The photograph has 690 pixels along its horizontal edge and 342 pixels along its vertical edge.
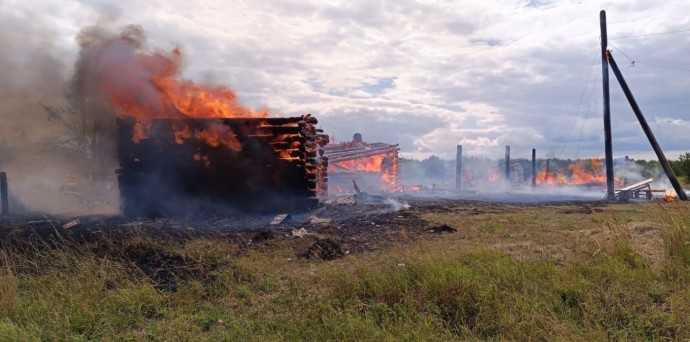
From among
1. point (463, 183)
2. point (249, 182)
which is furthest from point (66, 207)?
point (463, 183)

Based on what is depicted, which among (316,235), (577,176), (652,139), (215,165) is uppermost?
(652,139)

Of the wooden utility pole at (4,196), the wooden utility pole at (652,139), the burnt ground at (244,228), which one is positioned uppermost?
the wooden utility pole at (652,139)

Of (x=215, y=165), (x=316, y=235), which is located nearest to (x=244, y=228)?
(x=316, y=235)

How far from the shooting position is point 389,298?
542 centimetres

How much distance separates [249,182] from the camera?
623 inches

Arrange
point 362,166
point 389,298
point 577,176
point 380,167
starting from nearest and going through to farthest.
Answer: point 389,298 < point 362,166 < point 380,167 < point 577,176

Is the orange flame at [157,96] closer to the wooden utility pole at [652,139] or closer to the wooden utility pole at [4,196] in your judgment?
the wooden utility pole at [4,196]

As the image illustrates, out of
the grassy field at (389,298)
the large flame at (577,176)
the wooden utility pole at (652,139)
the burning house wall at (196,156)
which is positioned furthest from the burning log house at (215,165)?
the large flame at (577,176)

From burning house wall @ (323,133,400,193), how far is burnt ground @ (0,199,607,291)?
1511 centimetres

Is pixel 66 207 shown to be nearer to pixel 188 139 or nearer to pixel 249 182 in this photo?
pixel 188 139

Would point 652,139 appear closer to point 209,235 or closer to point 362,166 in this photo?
point 209,235

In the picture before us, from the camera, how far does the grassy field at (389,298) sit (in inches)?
179

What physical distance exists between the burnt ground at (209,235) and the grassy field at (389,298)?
0.39 meters

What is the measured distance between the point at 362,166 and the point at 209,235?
2498 centimetres
